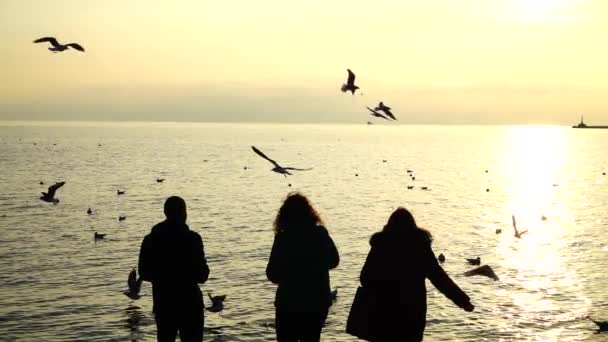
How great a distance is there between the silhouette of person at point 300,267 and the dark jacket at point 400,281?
1.83ft

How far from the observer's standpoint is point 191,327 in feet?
23.6

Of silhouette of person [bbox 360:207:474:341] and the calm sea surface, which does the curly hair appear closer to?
silhouette of person [bbox 360:207:474:341]

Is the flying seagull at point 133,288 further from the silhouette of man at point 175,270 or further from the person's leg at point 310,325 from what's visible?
the person's leg at point 310,325

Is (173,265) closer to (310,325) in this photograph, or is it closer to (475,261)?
(310,325)

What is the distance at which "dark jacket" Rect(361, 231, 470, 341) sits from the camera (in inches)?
252

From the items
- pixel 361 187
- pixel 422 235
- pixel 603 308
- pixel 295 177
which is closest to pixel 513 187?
pixel 361 187

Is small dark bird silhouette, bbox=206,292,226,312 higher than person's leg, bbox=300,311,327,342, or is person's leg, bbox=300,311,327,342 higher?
person's leg, bbox=300,311,327,342

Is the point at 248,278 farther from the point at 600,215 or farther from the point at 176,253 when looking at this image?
the point at 600,215

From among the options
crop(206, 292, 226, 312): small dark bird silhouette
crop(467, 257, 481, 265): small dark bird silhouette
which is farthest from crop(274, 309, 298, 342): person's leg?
crop(467, 257, 481, 265): small dark bird silhouette

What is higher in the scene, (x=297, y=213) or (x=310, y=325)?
(x=297, y=213)

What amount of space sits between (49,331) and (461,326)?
36.6ft

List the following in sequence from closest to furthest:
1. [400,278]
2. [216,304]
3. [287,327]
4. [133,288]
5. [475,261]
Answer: [400,278] → [287,327] → [216,304] → [133,288] → [475,261]

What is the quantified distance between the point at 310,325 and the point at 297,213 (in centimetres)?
116

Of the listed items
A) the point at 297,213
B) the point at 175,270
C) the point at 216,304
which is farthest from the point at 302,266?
the point at 216,304
